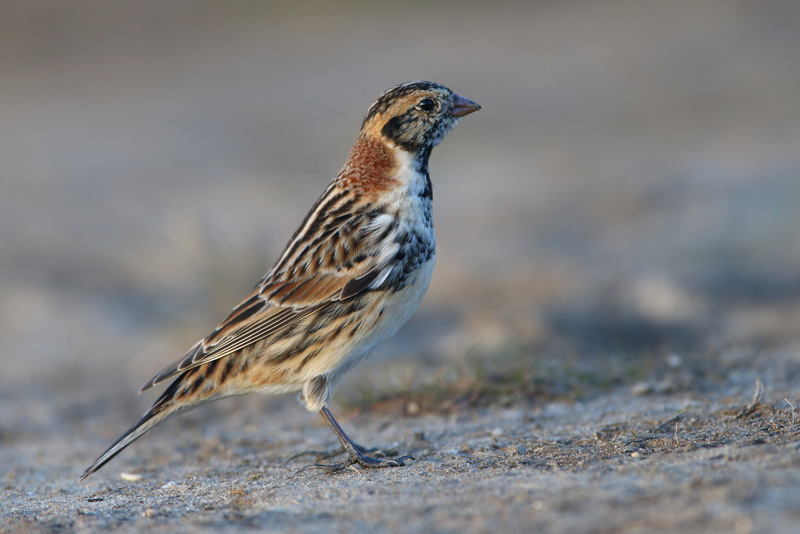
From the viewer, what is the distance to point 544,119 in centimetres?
1702

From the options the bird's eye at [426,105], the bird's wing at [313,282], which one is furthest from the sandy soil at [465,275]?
the bird's eye at [426,105]

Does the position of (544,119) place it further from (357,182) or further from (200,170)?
(357,182)

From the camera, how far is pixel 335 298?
18.3 feet

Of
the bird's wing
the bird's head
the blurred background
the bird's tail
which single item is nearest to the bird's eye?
the bird's head

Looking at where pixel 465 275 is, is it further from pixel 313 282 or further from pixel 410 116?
pixel 313 282

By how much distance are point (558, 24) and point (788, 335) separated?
17.6 metres

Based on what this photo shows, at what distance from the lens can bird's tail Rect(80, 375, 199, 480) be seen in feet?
18.0

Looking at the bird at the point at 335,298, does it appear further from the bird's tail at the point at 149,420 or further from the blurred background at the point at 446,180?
the blurred background at the point at 446,180

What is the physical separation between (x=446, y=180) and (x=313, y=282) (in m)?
8.96

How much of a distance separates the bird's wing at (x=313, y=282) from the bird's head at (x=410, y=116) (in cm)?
56

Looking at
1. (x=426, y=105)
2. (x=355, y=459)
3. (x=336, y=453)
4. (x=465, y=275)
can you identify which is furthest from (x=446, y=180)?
(x=355, y=459)

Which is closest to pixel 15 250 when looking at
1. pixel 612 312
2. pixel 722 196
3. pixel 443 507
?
pixel 612 312

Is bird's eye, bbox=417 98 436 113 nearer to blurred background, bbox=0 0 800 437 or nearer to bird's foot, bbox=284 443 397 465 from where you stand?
blurred background, bbox=0 0 800 437

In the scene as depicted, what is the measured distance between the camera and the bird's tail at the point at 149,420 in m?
5.50
